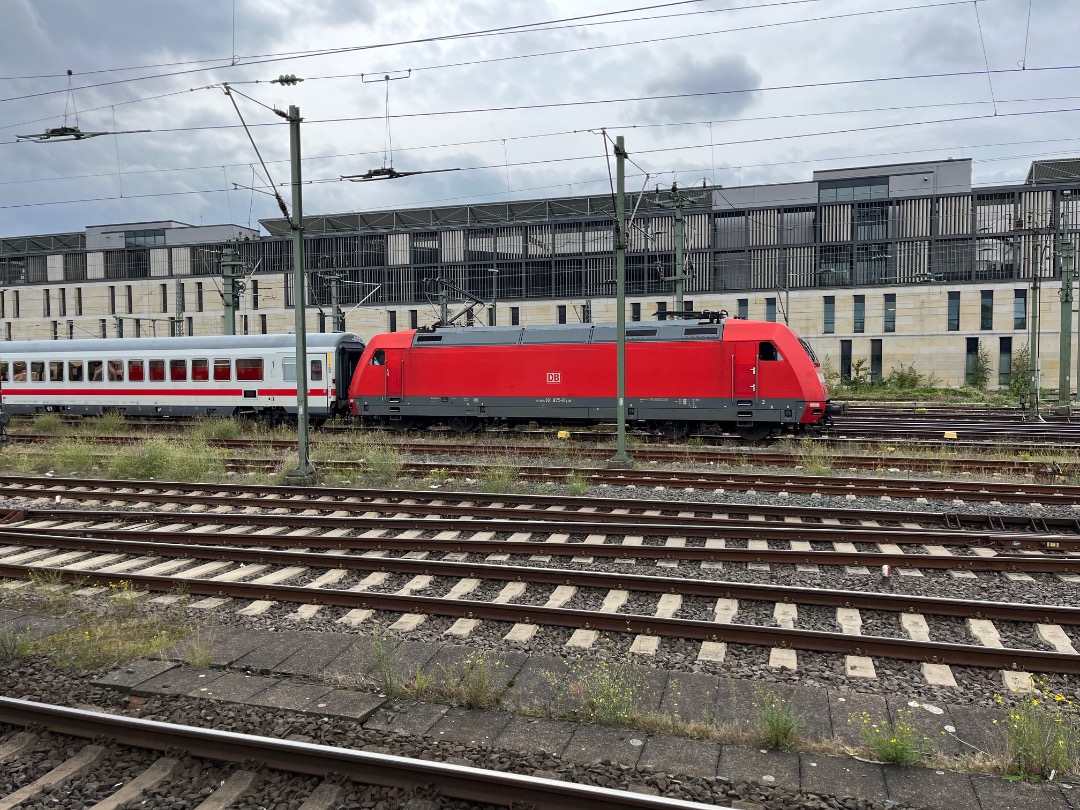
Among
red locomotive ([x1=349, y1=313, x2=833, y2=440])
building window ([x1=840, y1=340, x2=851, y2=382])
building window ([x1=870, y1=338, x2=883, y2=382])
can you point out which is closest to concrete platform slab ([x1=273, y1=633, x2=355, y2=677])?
red locomotive ([x1=349, y1=313, x2=833, y2=440])

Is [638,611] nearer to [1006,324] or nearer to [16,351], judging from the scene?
[16,351]

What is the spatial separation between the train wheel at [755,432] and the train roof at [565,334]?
8.25 ft

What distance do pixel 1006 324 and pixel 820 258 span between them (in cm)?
1300

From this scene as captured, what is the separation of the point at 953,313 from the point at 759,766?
57086 millimetres

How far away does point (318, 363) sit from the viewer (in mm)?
23828

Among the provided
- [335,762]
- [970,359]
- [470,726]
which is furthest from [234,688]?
[970,359]

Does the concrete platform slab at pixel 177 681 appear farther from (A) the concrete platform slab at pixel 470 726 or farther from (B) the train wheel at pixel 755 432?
(B) the train wheel at pixel 755 432

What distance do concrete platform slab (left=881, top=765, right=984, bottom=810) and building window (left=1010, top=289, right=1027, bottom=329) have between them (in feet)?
187

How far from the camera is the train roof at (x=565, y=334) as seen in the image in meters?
19.5

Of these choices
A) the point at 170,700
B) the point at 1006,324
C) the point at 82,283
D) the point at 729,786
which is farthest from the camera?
the point at 82,283

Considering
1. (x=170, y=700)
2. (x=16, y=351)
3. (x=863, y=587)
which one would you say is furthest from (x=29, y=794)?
(x=16, y=351)

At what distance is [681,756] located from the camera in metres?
4.72

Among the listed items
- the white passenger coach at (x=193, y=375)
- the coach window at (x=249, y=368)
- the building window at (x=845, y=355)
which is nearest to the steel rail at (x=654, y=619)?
the white passenger coach at (x=193, y=375)

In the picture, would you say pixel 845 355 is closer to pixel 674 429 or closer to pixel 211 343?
pixel 674 429
